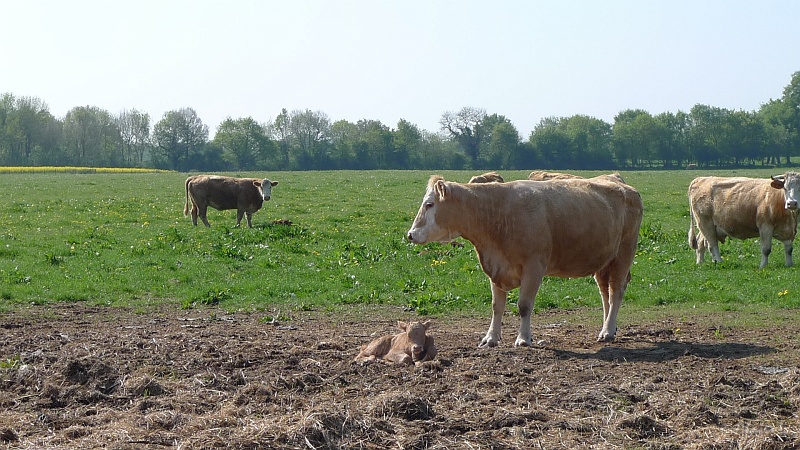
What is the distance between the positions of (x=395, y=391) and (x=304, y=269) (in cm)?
1005

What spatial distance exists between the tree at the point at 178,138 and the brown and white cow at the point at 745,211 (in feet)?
340

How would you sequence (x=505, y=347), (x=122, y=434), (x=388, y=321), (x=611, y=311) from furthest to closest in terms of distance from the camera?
(x=388, y=321)
(x=611, y=311)
(x=505, y=347)
(x=122, y=434)

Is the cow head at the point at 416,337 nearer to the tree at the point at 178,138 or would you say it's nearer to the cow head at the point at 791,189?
the cow head at the point at 791,189

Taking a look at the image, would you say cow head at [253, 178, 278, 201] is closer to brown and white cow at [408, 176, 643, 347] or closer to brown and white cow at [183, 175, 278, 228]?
brown and white cow at [183, 175, 278, 228]

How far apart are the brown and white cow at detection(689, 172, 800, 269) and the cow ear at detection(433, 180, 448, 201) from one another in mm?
9659

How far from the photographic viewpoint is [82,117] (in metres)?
122

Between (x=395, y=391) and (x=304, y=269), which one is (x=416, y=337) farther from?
(x=304, y=269)

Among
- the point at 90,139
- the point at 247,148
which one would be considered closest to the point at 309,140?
the point at 247,148

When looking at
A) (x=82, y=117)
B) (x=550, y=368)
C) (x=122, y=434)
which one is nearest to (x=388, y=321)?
(x=550, y=368)

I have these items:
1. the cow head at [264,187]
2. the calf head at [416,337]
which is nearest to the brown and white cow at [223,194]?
the cow head at [264,187]

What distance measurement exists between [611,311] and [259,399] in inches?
209

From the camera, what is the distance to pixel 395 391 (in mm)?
8047

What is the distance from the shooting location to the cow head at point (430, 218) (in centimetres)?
1076

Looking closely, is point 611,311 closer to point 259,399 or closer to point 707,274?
point 259,399
